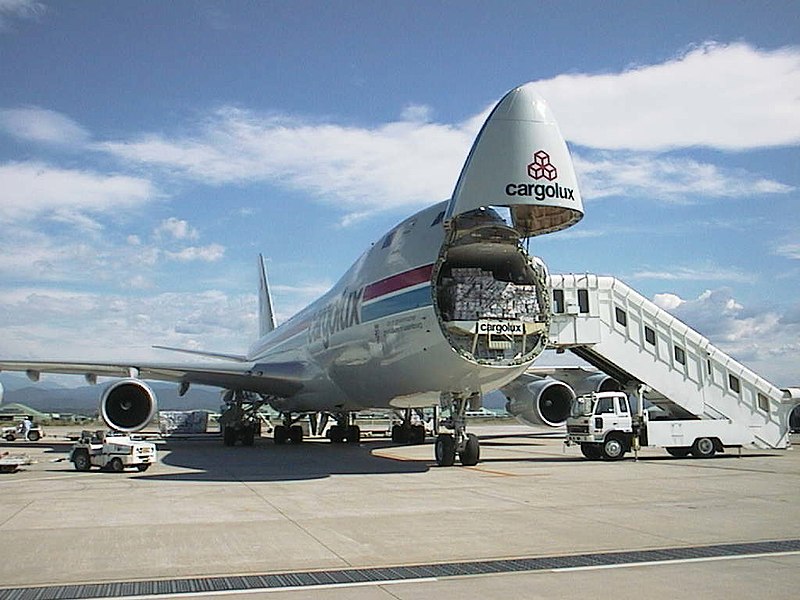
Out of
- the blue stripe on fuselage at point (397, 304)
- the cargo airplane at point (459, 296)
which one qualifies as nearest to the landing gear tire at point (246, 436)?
the cargo airplane at point (459, 296)

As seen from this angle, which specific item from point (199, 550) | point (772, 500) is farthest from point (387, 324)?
point (199, 550)

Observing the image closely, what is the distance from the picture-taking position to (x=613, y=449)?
1969 cm

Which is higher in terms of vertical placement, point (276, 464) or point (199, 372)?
point (199, 372)

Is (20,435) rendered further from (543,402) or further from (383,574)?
(383,574)

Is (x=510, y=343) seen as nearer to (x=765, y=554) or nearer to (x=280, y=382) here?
(x=765, y=554)

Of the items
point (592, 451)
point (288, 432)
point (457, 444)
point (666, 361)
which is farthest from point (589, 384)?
point (457, 444)

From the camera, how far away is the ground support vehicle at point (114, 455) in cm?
1727

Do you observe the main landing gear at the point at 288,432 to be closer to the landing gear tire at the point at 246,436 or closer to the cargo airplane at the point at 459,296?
the landing gear tire at the point at 246,436

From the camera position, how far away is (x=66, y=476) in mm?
16250

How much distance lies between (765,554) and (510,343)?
8562 mm

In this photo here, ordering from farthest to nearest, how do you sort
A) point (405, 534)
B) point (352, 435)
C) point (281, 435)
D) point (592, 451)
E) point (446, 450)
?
point (281, 435) < point (352, 435) < point (592, 451) < point (446, 450) < point (405, 534)

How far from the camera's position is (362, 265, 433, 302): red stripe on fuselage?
52.1 feet

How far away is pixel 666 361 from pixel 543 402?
13.8 feet

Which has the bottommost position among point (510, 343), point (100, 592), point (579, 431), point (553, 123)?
point (100, 592)
